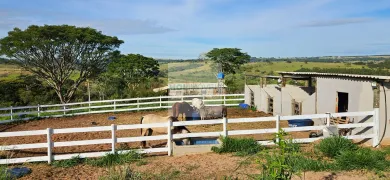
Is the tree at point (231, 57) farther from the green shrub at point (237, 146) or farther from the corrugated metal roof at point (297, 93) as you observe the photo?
the green shrub at point (237, 146)

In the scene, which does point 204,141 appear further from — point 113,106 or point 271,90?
point 113,106

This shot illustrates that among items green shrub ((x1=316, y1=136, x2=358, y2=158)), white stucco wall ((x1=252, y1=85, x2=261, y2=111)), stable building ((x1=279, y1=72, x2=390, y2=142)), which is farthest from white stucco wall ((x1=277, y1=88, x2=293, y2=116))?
green shrub ((x1=316, y1=136, x2=358, y2=158))

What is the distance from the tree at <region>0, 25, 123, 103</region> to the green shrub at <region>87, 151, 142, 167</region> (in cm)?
1878

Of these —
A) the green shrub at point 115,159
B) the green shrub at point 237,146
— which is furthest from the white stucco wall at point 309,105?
the green shrub at point 115,159

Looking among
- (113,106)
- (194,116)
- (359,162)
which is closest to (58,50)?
(113,106)

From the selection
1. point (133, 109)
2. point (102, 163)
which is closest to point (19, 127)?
point (133, 109)

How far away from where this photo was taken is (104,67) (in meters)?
28.2

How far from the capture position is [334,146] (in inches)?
299

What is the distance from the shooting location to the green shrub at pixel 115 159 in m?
7.32

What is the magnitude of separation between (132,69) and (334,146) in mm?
28297

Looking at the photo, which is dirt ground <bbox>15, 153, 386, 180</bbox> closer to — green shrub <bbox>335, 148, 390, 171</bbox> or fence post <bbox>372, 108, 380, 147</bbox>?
green shrub <bbox>335, 148, 390, 171</bbox>

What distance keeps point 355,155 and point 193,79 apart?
9.91 metres

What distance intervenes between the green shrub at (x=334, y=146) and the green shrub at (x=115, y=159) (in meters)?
4.20

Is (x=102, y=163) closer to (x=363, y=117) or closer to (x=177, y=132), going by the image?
(x=177, y=132)
